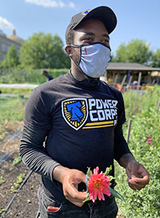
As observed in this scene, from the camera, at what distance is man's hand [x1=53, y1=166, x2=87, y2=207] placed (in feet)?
2.95

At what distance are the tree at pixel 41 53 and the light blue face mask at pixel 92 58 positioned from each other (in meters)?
40.8

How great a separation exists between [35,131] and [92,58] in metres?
0.63

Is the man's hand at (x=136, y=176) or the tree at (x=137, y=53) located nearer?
the man's hand at (x=136, y=176)

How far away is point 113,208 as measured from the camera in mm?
1380

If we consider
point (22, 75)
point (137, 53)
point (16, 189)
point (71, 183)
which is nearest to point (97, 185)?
point (71, 183)

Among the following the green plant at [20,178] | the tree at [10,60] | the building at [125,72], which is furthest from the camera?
the tree at [10,60]

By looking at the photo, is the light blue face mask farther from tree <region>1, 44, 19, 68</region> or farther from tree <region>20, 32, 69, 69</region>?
tree <region>1, 44, 19, 68</region>

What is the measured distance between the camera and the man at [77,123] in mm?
1151

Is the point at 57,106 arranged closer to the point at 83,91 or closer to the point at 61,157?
the point at 83,91

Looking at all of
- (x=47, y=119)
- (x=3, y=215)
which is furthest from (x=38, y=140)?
(x=3, y=215)

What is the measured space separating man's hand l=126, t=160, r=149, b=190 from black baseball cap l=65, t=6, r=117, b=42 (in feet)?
3.25

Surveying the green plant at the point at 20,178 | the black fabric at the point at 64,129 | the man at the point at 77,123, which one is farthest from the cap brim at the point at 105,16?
the green plant at the point at 20,178

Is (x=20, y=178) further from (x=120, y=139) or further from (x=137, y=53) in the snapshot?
(x=137, y=53)

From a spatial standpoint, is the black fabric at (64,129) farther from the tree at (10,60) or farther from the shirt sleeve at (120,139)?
the tree at (10,60)
